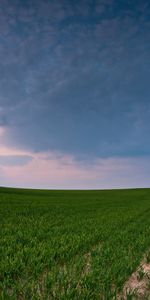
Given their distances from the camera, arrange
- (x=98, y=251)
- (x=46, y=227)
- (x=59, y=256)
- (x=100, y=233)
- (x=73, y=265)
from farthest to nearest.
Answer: (x=46, y=227) → (x=100, y=233) → (x=98, y=251) → (x=59, y=256) → (x=73, y=265)

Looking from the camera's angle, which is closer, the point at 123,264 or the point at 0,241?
the point at 123,264

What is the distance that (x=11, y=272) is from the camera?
23.1 ft

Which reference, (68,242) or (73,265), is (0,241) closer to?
(68,242)

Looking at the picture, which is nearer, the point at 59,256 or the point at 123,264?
the point at 123,264

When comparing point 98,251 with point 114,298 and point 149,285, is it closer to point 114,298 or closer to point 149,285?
point 149,285

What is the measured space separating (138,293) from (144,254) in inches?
152

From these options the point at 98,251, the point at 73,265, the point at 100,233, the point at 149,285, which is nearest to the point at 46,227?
the point at 100,233

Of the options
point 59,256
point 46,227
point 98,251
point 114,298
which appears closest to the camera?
point 114,298

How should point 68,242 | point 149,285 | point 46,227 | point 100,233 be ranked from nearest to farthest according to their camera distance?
point 149,285 → point 68,242 → point 100,233 → point 46,227

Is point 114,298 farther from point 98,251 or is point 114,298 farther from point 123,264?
point 98,251

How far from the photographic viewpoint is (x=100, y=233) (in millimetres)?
12875

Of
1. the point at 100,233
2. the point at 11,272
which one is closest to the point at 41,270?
the point at 11,272

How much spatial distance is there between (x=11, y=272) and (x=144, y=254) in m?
5.24

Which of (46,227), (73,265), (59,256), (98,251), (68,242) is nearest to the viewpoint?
(73,265)
